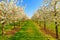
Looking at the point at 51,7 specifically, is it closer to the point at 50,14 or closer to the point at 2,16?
the point at 50,14

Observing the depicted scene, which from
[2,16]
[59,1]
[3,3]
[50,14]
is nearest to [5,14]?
[2,16]

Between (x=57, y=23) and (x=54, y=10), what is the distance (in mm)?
2959

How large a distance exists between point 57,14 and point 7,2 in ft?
39.5

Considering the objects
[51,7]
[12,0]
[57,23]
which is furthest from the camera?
[12,0]

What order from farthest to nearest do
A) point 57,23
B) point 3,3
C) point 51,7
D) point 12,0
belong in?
point 12,0, point 3,3, point 51,7, point 57,23

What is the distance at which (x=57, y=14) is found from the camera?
97.2 ft

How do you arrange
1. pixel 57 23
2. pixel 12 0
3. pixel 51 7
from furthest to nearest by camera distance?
pixel 12 0
pixel 51 7
pixel 57 23

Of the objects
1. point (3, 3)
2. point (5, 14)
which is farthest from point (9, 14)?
point (3, 3)

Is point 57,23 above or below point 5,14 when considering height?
below

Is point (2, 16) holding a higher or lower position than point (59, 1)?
lower

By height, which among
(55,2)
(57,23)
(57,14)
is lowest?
(57,23)

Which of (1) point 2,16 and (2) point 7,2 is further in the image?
(2) point 7,2

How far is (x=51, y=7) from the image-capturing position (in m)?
30.9

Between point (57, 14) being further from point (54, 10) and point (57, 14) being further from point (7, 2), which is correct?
point (7, 2)
